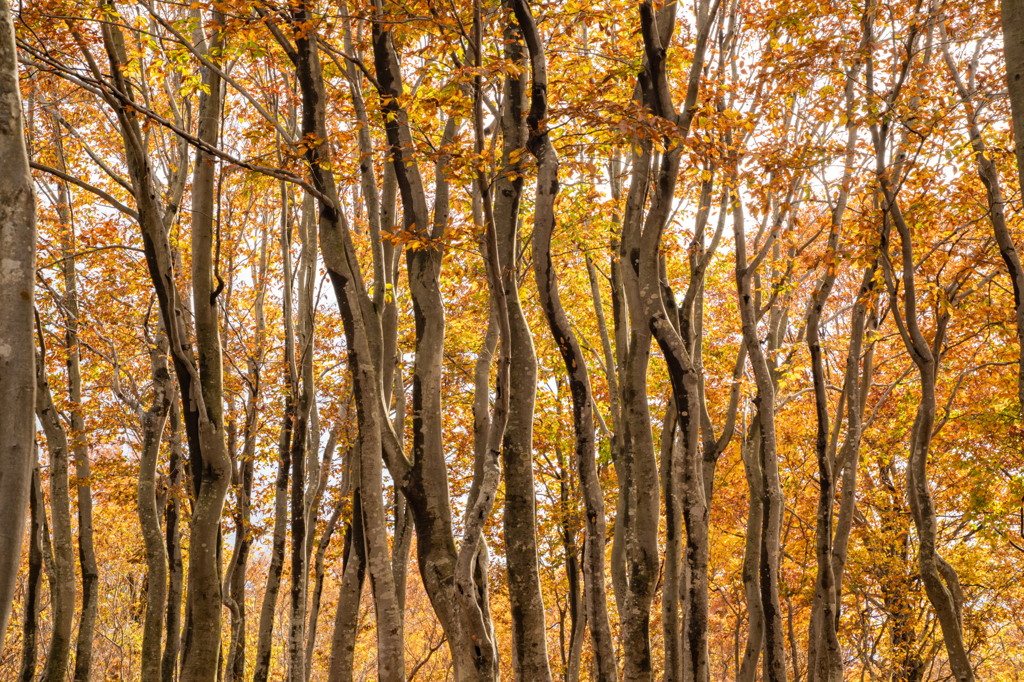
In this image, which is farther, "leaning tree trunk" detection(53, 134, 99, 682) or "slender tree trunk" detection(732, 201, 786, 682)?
"leaning tree trunk" detection(53, 134, 99, 682)

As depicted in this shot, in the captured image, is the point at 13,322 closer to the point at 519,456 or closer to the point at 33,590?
the point at 519,456

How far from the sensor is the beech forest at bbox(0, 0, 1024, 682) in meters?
7.05

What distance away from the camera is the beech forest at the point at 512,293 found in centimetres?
705

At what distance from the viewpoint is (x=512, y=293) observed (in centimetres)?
770

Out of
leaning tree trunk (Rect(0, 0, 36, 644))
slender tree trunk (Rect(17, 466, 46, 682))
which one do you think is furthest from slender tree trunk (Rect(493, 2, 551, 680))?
slender tree trunk (Rect(17, 466, 46, 682))

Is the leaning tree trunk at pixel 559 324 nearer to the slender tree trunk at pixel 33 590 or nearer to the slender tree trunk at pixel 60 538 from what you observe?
the slender tree trunk at pixel 60 538

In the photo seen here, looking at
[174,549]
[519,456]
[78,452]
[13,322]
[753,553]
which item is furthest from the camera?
[78,452]

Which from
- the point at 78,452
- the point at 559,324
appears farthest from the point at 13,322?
the point at 78,452

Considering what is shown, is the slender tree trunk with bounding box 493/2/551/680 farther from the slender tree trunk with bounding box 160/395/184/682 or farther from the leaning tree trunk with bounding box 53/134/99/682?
the leaning tree trunk with bounding box 53/134/99/682

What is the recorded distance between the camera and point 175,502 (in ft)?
41.3

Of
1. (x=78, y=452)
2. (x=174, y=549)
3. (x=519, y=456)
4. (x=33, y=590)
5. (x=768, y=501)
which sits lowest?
(x=33, y=590)

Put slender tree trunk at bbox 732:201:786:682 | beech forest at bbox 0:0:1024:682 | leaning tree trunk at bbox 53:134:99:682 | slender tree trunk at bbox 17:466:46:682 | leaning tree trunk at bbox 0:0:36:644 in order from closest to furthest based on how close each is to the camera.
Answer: leaning tree trunk at bbox 0:0:36:644, beech forest at bbox 0:0:1024:682, slender tree trunk at bbox 732:201:786:682, slender tree trunk at bbox 17:466:46:682, leaning tree trunk at bbox 53:134:99:682

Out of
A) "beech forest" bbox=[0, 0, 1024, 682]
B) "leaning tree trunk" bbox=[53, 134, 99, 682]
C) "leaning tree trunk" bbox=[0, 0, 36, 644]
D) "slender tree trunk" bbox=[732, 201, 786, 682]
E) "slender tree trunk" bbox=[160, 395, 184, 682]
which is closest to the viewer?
"leaning tree trunk" bbox=[0, 0, 36, 644]

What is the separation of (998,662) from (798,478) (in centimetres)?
1008
